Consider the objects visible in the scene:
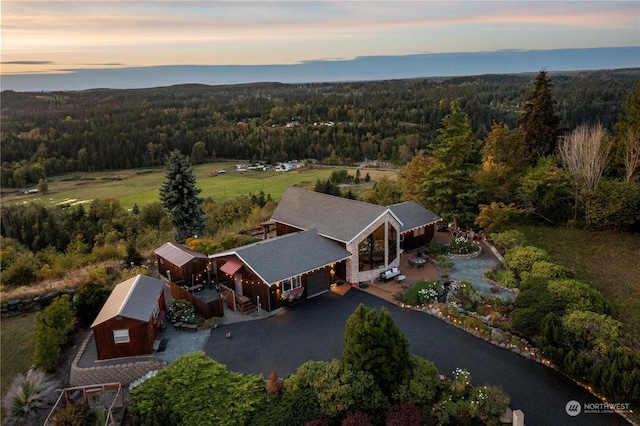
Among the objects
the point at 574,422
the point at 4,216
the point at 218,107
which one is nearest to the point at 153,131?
the point at 218,107

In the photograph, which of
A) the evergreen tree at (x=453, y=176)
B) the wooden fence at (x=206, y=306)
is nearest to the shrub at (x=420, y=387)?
the wooden fence at (x=206, y=306)

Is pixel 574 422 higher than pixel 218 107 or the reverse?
the reverse

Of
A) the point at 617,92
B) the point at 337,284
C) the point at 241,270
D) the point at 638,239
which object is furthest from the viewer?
Answer: the point at 617,92

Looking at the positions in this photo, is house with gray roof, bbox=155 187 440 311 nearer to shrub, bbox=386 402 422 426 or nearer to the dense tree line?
shrub, bbox=386 402 422 426

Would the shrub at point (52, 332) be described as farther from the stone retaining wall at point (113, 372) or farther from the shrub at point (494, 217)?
the shrub at point (494, 217)

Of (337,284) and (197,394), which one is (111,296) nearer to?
(197,394)

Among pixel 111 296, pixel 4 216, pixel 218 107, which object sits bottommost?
pixel 4 216
